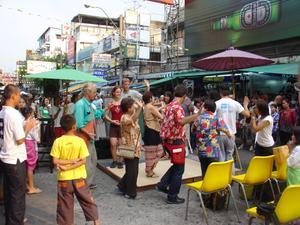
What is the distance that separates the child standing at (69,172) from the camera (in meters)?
3.67

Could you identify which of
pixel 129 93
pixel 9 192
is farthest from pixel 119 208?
pixel 129 93

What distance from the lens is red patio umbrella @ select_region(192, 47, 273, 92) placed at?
6.14m

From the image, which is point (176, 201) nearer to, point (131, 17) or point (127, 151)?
point (127, 151)

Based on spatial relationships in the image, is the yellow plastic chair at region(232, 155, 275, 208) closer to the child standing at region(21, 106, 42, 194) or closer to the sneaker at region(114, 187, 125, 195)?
the sneaker at region(114, 187, 125, 195)

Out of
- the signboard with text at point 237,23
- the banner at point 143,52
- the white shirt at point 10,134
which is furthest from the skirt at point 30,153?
the banner at point 143,52

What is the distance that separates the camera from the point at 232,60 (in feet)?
21.7

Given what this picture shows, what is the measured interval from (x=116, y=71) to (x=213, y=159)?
27.7m

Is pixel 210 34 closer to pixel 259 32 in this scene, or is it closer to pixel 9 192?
pixel 259 32

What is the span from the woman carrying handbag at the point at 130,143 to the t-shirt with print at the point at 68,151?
4.92ft

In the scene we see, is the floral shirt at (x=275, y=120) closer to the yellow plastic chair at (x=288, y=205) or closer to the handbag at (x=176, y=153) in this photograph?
the handbag at (x=176, y=153)

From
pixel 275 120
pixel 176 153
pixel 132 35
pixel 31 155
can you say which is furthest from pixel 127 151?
pixel 132 35

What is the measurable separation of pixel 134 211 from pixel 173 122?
1.42m

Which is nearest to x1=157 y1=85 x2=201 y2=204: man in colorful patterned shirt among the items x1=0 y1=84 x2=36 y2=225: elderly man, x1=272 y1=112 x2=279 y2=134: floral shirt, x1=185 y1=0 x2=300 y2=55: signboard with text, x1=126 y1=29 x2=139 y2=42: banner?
x1=0 y1=84 x2=36 y2=225: elderly man

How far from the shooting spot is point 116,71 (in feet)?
104
